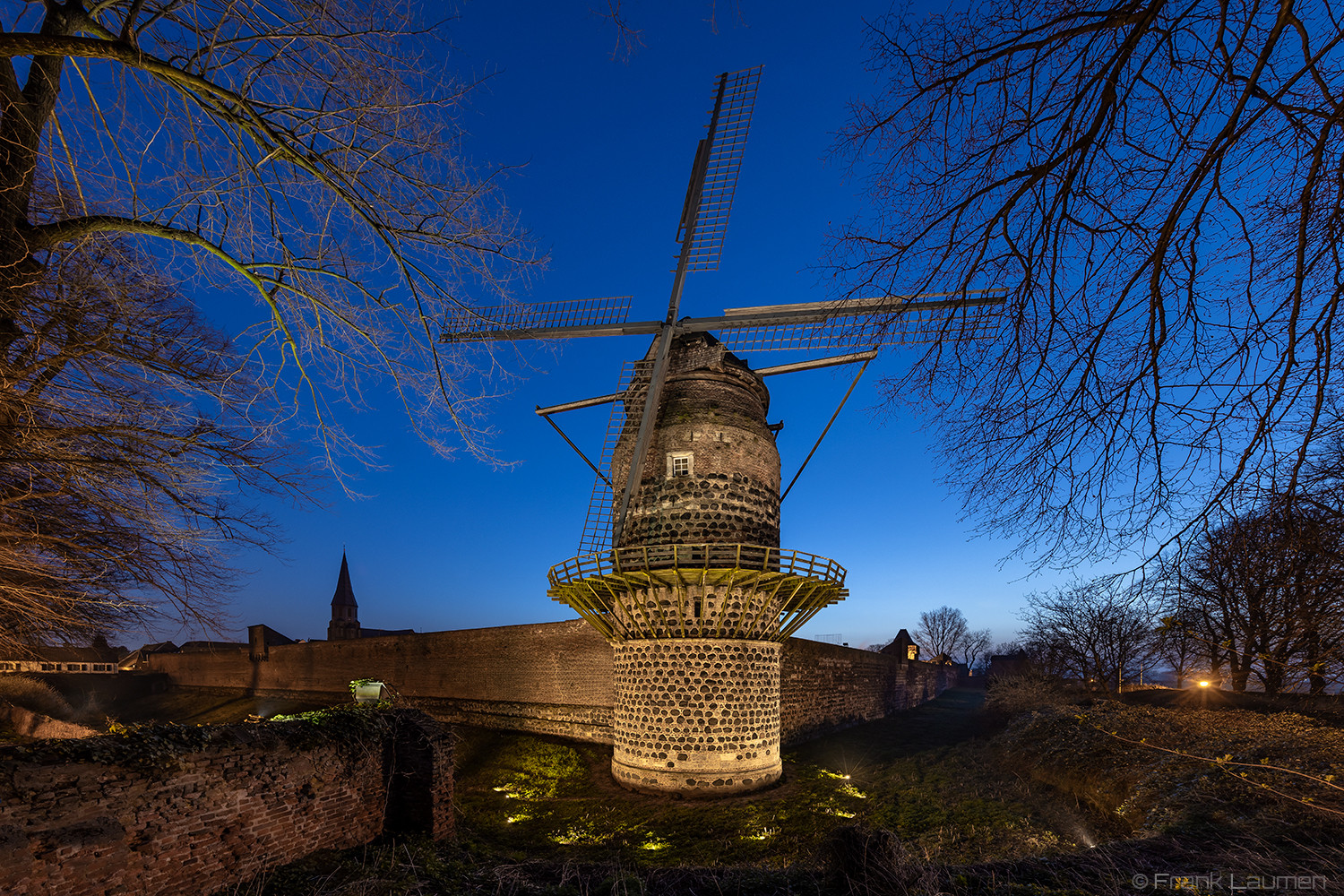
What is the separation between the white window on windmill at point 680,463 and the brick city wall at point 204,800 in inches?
245

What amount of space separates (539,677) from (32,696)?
19482 millimetres

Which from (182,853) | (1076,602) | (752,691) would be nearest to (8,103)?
(182,853)

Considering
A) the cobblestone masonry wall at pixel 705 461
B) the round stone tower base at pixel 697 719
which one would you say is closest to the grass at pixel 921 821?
the round stone tower base at pixel 697 719

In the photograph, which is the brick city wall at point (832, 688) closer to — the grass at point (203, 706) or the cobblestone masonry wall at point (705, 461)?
the cobblestone masonry wall at point (705, 461)

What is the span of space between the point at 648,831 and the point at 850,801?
4.39 m

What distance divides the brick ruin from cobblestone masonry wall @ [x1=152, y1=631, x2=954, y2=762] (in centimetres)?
401

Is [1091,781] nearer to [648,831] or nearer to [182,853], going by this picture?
[648,831]

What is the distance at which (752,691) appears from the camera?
448 inches

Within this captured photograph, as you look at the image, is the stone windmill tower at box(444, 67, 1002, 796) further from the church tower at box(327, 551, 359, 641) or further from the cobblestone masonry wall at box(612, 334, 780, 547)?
the church tower at box(327, 551, 359, 641)

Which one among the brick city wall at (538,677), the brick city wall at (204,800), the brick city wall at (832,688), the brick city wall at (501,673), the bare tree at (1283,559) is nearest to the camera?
the bare tree at (1283,559)

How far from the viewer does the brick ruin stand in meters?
11.0

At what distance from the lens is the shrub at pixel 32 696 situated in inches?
752

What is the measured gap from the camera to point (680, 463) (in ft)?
39.2

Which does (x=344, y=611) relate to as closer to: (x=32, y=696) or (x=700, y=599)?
(x=32, y=696)
